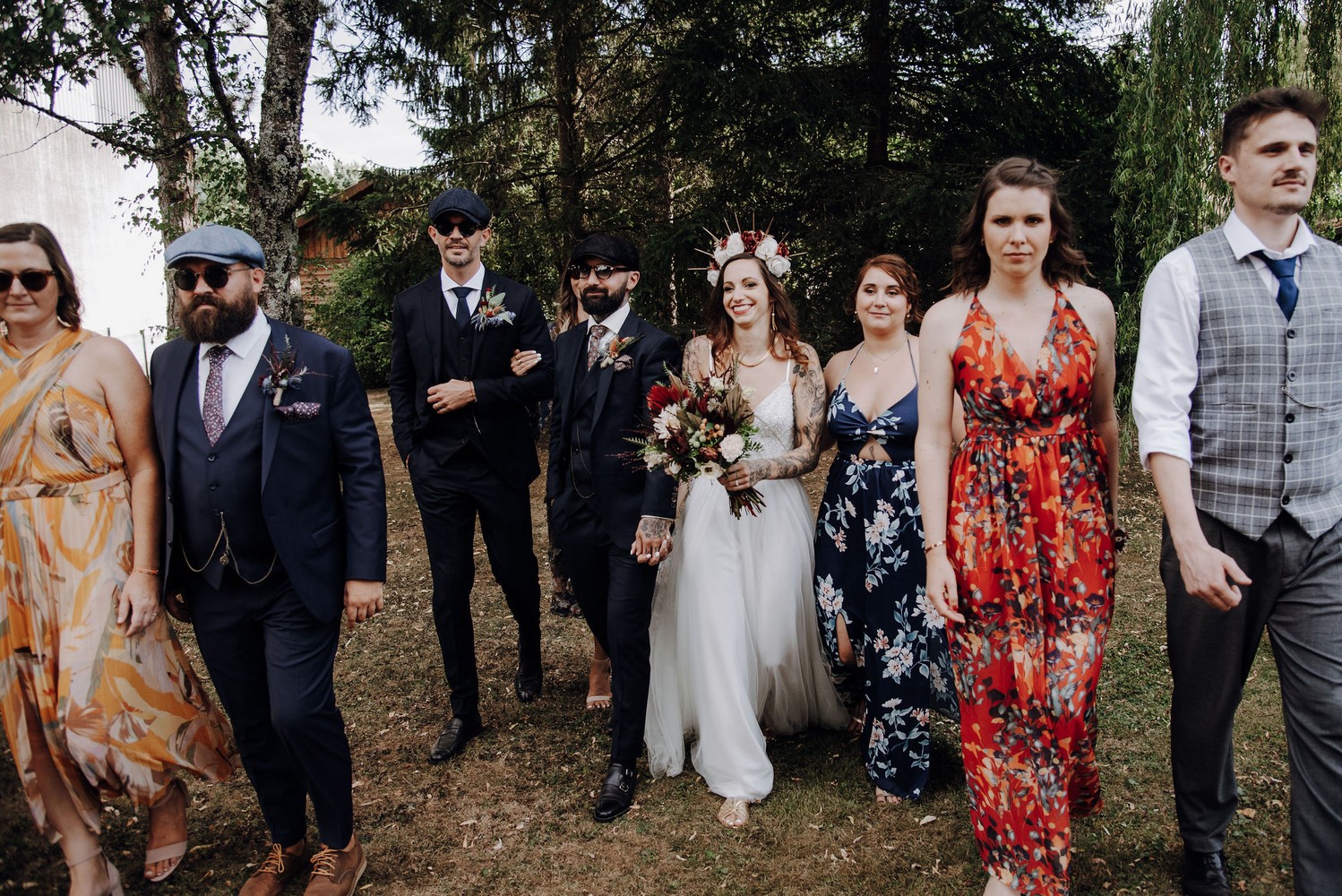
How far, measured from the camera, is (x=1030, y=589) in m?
3.21

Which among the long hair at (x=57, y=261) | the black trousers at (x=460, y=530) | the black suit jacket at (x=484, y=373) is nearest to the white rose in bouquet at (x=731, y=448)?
the black suit jacket at (x=484, y=373)

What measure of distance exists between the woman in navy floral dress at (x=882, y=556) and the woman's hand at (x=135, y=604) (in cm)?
296

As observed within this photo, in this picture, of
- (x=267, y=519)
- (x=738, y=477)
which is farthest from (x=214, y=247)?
(x=738, y=477)

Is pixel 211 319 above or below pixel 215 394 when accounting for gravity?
above

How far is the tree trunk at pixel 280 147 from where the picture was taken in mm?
7773

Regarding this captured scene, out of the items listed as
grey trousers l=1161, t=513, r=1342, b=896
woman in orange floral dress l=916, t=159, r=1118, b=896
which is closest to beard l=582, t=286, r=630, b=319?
woman in orange floral dress l=916, t=159, r=1118, b=896

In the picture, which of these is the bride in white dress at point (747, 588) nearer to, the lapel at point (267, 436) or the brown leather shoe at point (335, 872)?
the brown leather shoe at point (335, 872)

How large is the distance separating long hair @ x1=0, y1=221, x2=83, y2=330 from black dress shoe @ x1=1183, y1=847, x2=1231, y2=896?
480 cm

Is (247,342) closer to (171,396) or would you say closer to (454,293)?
(171,396)

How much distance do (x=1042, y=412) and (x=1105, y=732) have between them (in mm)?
2409

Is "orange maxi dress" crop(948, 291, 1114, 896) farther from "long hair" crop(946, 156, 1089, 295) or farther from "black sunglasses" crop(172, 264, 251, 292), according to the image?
"black sunglasses" crop(172, 264, 251, 292)

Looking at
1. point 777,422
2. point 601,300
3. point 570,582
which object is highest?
point 601,300

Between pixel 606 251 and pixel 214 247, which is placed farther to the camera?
pixel 606 251

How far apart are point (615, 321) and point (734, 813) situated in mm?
2423
